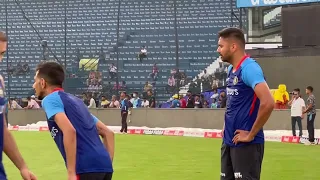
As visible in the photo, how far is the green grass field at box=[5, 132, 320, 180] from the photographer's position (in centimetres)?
1291

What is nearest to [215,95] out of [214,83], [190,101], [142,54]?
[214,83]

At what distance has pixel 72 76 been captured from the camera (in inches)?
1377

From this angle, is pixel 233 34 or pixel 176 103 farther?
pixel 176 103

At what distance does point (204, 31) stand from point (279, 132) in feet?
44.1

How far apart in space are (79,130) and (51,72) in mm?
488

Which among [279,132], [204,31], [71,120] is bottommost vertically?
[279,132]

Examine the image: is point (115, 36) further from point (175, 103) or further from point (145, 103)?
point (175, 103)

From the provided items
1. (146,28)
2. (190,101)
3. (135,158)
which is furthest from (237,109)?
(146,28)

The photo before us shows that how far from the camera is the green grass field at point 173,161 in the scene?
12.9 meters

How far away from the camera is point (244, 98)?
21.0 feet

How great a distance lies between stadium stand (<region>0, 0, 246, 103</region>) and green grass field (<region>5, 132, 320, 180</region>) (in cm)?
1302

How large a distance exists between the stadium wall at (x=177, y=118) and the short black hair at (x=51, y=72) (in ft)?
74.8

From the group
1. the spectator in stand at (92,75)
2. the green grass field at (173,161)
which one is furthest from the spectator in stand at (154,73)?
the green grass field at (173,161)

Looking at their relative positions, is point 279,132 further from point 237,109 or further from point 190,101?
point 237,109
